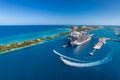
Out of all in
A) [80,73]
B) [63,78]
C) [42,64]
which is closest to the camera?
[63,78]

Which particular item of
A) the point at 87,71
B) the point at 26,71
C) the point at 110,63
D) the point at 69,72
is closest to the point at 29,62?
the point at 26,71

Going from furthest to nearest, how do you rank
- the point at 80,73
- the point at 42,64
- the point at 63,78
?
the point at 42,64 < the point at 80,73 < the point at 63,78

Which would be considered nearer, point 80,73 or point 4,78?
point 4,78

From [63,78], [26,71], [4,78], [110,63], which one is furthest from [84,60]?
[4,78]

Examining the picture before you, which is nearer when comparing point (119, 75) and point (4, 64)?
point (119, 75)

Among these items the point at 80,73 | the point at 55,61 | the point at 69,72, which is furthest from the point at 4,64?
the point at 80,73

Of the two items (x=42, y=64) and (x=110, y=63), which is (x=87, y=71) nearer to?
(x=110, y=63)

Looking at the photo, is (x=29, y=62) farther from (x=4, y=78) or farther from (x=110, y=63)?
(x=110, y=63)
